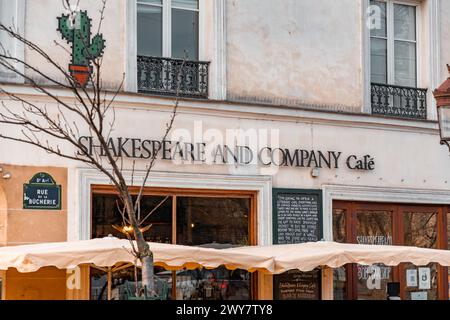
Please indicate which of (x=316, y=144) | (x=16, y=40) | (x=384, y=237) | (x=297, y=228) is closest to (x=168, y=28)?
(x=16, y=40)

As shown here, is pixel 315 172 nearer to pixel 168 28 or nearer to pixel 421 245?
pixel 421 245

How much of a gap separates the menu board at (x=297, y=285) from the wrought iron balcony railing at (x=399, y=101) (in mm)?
3033

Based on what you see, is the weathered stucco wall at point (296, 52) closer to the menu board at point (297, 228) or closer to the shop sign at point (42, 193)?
the menu board at point (297, 228)

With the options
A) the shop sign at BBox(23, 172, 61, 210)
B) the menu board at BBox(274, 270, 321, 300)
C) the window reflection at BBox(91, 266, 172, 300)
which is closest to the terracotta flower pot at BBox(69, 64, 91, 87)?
the shop sign at BBox(23, 172, 61, 210)

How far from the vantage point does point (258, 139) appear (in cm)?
1392

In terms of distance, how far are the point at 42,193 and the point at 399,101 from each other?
6.59m

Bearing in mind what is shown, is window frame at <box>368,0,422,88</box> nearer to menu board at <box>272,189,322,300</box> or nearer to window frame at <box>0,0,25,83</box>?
menu board at <box>272,189,322,300</box>

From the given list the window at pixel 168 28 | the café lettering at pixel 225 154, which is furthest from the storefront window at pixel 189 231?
the window at pixel 168 28

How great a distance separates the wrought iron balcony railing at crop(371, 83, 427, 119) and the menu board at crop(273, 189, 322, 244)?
2.09 meters

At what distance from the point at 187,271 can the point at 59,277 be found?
78.0 inches

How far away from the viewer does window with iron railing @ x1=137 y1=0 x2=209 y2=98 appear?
43.7ft

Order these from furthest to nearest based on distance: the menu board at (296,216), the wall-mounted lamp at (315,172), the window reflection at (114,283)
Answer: the wall-mounted lamp at (315,172) → the menu board at (296,216) → the window reflection at (114,283)

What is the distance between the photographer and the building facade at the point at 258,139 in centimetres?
1234
